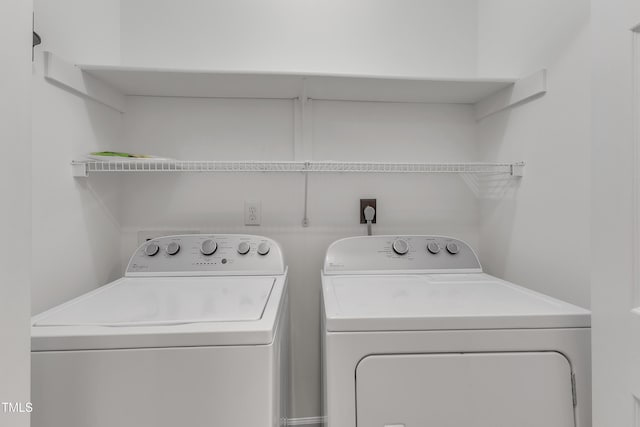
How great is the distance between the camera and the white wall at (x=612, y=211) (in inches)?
26.5

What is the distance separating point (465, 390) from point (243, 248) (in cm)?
97

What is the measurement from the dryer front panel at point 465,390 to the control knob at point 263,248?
72 cm

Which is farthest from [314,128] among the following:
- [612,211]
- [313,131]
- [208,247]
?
[612,211]

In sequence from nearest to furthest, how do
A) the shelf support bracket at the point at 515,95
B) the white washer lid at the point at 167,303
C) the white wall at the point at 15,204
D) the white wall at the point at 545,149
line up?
the white wall at the point at 15,204 < the white washer lid at the point at 167,303 < the white wall at the point at 545,149 < the shelf support bracket at the point at 515,95

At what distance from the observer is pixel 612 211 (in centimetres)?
71

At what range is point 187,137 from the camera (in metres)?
1.63

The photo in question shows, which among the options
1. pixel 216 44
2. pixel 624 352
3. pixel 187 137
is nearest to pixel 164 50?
pixel 216 44

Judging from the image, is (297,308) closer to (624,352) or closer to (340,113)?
(340,113)

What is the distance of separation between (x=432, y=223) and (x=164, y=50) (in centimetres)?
166

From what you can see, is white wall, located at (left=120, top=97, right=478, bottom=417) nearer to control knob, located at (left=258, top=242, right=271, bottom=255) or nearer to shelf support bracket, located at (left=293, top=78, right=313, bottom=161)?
shelf support bracket, located at (left=293, top=78, right=313, bottom=161)

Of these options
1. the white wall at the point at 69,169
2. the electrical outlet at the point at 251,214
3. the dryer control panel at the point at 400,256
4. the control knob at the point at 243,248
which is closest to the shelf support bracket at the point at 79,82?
the white wall at the point at 69,169

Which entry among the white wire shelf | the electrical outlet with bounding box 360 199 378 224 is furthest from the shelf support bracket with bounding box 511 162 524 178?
the electrical outlet with bounding box 360 199 378 224

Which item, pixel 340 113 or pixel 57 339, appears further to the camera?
pixel 340 113

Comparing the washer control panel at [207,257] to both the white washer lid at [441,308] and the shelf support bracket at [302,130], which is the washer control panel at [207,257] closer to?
the white washer lid at [441,308]
